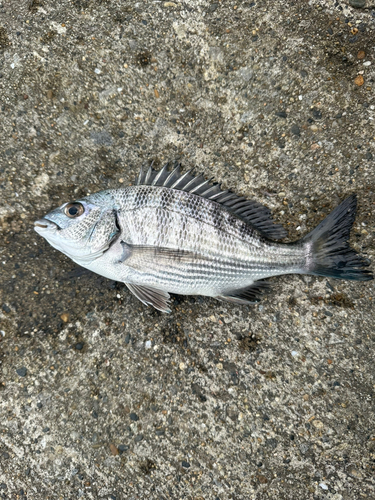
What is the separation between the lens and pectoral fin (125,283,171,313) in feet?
7.33

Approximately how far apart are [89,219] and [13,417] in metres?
1.66

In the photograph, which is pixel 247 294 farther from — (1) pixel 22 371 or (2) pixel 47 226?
(1) pixel 22 371

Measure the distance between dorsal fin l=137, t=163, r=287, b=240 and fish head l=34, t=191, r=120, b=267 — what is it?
386 mm

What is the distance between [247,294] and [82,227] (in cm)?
135

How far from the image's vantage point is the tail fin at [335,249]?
2.20 metres

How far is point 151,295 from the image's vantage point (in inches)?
88.3

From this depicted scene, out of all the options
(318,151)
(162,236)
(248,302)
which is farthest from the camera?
(318,151)

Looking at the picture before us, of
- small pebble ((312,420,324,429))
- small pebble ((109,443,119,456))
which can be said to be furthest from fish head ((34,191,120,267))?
small pebble ((312,420,324,429))

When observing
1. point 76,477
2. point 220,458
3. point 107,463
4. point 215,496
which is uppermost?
point 220,458

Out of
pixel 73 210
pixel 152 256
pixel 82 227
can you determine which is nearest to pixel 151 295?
pixel 152 256

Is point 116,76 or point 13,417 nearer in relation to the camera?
point 13,417

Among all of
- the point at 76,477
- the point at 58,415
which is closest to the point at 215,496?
→ the point at 76,477

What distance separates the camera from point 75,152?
8.22 feet

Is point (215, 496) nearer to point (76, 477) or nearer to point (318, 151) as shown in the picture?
point (76, 477)
